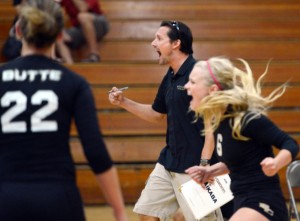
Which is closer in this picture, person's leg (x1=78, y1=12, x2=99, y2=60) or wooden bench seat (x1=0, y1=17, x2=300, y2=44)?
person's leg (x1=78, y1=12, x2=99, y2=60)

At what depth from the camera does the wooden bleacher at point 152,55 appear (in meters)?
A: 7.86

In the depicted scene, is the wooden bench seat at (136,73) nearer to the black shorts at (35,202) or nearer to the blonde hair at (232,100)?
the blonde hair at (232,100)

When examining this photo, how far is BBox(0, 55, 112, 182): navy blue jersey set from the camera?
286cm

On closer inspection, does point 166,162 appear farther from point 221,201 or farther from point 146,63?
point 146,63

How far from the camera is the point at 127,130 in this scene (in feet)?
26.8

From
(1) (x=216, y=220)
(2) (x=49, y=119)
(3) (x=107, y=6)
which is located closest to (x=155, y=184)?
(1) (x=216, y=220)

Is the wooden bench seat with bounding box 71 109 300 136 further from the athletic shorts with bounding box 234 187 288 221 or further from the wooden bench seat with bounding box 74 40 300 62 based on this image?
the athletic shorts with bounding box 234 187 288 221

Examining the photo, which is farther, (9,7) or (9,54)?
(9,7)

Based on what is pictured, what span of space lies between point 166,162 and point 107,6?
5706mm

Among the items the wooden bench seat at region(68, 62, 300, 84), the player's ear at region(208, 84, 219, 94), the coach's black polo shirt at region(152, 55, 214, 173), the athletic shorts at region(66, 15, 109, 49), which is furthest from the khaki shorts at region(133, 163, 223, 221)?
the athletic shorts at region(66, 15, 109, 49)

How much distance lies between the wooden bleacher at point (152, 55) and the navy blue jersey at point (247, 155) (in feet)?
13.3

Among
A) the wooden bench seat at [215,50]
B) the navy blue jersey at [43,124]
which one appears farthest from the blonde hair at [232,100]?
the wooden bench seat at [215,50]

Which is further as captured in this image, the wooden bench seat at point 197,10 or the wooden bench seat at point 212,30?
the wooden bench seat at point 197,10

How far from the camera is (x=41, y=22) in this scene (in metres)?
2.89
